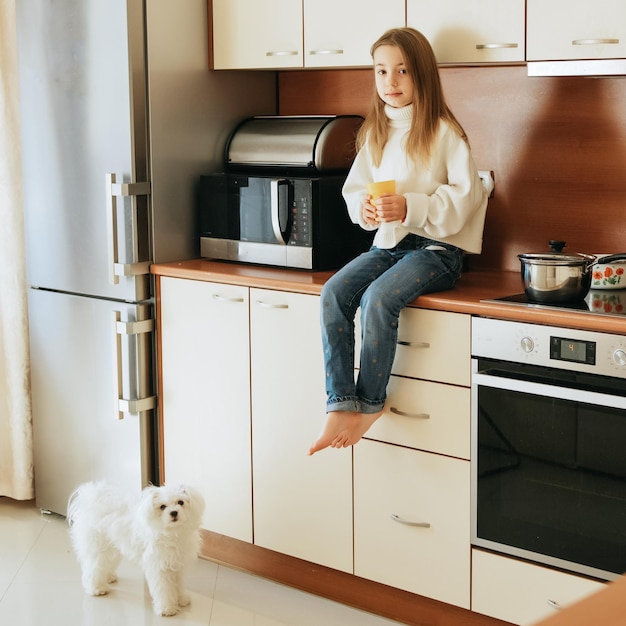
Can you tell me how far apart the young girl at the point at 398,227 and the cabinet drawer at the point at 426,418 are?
56mm

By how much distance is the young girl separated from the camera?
2.43m

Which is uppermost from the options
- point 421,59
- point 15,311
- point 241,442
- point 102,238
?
point 421,59

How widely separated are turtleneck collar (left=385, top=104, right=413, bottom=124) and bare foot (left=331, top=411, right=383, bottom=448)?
723 mm

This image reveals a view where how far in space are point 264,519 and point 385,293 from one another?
83 centimetres

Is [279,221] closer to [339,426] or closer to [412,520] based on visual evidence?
[339,426]

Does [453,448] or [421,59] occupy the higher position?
[421,59]

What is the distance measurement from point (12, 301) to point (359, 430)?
55.9 inches

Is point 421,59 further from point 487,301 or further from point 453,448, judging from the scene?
point 453,448

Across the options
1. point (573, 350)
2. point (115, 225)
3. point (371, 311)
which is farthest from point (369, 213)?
point (115, 225)

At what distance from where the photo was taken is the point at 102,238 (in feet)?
9.98

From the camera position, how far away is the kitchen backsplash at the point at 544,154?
104 inches

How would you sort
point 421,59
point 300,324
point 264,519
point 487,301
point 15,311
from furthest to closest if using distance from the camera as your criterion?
point 15,311 → point 264,519 → point 300,324 → point 421,59 → point 487,301

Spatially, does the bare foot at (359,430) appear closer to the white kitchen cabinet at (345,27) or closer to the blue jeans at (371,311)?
the blue jeans at (371,311)

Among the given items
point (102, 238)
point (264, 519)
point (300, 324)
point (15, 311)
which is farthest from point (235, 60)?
point (264, 519)
